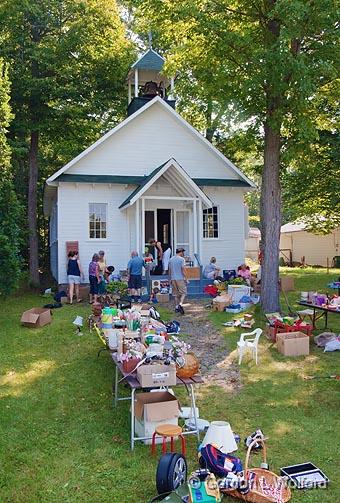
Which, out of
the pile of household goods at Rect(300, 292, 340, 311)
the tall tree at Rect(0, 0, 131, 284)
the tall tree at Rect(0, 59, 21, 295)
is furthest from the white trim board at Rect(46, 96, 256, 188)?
the pile of household goods at Rect(300, 292, 340, 311)

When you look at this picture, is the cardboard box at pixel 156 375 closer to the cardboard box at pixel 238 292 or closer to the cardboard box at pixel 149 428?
the cardboard box at pixel 149 428

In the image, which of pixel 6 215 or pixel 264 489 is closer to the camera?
pixel 264 489

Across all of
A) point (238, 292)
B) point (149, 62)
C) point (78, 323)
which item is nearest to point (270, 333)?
point (238, 292)

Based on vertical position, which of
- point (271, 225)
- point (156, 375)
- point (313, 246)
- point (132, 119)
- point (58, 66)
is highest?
point (58, 66)

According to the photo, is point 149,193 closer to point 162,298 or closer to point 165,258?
point 165,258

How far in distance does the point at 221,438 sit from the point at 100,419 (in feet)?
6.76

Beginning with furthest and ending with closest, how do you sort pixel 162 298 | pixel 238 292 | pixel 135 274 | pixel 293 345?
pixel 162 298 → pixel 238 292 → pixel 135 274 → pixel 293 345

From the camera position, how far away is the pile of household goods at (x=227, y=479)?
4.50m

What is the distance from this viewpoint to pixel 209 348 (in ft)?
34.6

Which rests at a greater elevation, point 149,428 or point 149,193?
point 149,193

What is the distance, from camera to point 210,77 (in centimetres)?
1373

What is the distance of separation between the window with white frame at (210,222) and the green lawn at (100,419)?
975cm

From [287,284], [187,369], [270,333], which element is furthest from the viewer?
[287,284]

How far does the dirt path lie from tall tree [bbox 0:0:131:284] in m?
11.0
